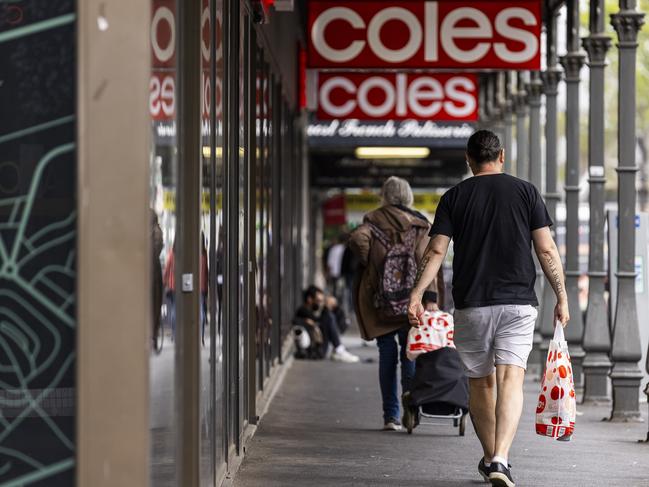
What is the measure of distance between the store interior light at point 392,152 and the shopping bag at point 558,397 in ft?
68.1

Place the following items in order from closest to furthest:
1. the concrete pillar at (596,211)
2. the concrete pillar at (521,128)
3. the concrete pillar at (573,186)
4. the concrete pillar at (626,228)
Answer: the concrete pillar at (626,228)
the concrete pillar at (596,211)
the concrete pillar at (573,186)
the concrete pillar at (521,128)

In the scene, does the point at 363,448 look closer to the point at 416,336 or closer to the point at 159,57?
the point at 416,336

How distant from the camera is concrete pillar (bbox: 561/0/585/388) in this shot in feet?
45.4

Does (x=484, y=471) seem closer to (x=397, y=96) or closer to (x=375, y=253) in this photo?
(x=375, y=253)

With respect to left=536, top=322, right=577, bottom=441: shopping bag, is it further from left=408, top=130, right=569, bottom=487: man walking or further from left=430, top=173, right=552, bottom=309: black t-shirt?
left=430, top=173, right=552, bottom=309: black t-shirt

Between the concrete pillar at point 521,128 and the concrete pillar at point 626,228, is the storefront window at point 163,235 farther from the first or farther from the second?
the concrete pillar at point 521,128

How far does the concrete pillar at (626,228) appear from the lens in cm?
1138

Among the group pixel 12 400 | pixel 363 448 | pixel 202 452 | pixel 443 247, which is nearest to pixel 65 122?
pixel 12 400

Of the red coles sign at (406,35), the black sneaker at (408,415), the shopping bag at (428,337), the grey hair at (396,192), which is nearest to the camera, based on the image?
the shopping bag at (428,337)

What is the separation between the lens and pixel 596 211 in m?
12.8

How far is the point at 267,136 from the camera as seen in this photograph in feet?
41.0

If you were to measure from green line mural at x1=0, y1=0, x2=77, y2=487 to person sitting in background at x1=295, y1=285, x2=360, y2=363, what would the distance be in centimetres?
1360

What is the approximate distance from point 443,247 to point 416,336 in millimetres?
2063

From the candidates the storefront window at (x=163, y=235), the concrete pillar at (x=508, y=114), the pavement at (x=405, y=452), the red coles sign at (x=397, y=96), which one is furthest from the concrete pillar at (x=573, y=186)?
the storefront window at (x=163, y=235)
